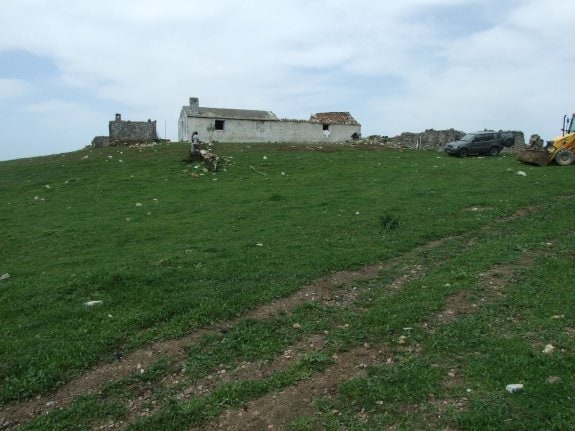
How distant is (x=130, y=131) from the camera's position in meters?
49.7

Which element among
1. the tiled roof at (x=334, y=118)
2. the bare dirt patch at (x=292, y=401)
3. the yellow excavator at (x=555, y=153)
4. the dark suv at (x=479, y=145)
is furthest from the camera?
the tiled roof at (x=334, y=118)

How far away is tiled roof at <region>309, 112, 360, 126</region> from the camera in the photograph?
177 feet

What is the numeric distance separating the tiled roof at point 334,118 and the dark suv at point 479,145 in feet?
61.3

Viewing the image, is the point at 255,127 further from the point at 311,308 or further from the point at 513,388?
the point at 513,388

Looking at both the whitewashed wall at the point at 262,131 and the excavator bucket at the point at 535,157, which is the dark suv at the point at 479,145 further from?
the whitewashed wall at the point at 262,131

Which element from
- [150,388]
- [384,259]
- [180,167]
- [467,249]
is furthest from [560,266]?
[180,167]

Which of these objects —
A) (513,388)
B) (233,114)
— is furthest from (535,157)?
(233,114)

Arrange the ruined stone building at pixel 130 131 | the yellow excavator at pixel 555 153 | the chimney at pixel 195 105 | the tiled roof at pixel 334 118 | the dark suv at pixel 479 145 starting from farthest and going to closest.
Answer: the tiled roof at pixel 334 118 < the chimney at pixel 195 105 < the ruined stone building at pixel 130 131 < the dark suv at pixel 479 145 < the yellow excavator at pixel 555 153

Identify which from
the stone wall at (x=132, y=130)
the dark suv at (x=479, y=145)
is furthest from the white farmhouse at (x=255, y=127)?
the dark suv at (x=479, y=145)

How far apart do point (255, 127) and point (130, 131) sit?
13027 millimetres

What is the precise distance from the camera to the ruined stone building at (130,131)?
47.7m

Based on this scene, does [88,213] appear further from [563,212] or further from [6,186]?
[563,212]

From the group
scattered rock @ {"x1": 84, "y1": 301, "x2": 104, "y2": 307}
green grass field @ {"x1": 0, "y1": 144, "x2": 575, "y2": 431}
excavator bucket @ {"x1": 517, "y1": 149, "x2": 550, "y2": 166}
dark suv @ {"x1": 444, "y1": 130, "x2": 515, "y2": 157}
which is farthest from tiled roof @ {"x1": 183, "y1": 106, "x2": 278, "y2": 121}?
scattered rock @ {"x1": 84, "y1": 301, "x2": 104, "y2": 307}

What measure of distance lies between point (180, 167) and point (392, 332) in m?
25.4
